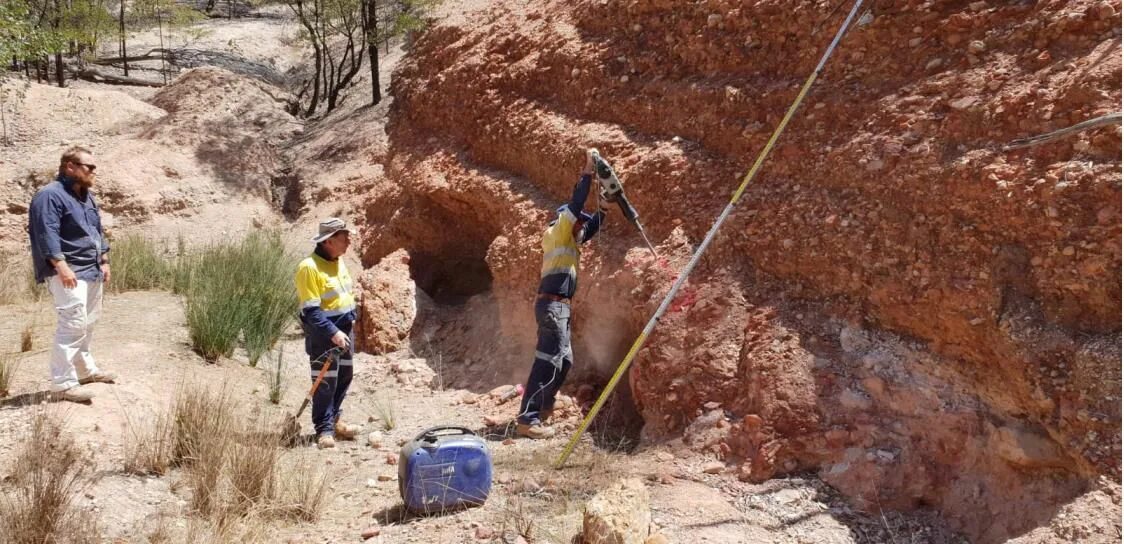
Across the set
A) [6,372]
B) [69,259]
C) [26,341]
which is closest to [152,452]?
[69,259]

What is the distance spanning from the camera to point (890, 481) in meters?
4.29

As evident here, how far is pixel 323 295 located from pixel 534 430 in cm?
168

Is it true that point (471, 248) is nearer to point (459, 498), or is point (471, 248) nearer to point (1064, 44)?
point (459, 498)

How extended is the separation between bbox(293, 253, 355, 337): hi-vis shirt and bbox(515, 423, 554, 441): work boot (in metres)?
1.39

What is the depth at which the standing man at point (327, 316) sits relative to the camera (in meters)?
5.53

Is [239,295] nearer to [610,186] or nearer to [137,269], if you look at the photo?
[137,269]

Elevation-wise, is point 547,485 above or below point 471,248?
below

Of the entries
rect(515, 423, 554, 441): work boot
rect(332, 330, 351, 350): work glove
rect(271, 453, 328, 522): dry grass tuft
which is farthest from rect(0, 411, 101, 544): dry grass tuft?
rect(515, 423, 554, 441): work boot

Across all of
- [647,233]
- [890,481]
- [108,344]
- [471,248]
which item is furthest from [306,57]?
[890,481]

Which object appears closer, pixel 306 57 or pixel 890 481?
pixel 890 481

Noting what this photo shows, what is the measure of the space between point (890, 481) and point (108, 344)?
5.86 metres

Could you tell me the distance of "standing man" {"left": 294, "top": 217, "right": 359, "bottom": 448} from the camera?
553 centimetres

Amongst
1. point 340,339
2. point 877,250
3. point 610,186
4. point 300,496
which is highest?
point 610,186

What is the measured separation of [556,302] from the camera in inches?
237
